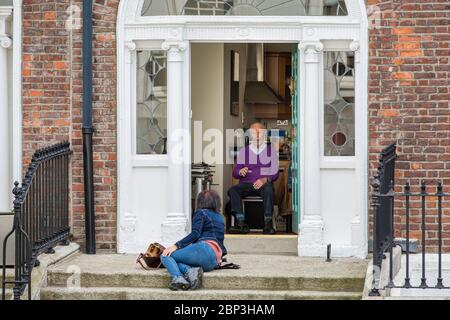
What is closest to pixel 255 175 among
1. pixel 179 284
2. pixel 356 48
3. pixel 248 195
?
pixel 248 195

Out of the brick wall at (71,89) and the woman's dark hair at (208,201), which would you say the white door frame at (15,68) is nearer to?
the brick wall at (71,89)

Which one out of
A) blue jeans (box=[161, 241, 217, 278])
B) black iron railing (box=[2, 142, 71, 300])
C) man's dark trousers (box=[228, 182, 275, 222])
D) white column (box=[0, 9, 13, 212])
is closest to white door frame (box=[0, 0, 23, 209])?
white column (box=[0, 9, 13, 212])

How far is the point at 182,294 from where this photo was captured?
983 cm

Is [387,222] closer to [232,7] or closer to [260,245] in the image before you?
[260,245]

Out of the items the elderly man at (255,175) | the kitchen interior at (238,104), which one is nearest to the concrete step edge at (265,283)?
the elderly man at (255,175)

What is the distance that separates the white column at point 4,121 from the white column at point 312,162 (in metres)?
3.09

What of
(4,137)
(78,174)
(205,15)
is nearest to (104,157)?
(78,174)

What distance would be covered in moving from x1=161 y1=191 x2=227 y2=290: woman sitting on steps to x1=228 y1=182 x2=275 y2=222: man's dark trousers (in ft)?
7.53

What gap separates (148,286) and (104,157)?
1.90 meters

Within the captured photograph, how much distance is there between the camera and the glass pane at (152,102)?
11656 millimetres

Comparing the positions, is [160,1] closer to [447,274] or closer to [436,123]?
[436,123]

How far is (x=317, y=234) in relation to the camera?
11.3 metres

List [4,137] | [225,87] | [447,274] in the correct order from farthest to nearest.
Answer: [225,87] < [4,137] < [447,274]

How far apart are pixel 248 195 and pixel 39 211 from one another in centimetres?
361
